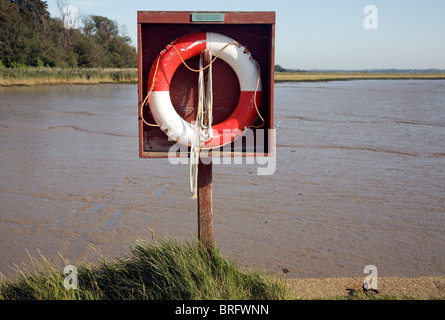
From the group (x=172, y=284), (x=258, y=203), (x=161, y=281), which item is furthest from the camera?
(x=258, y=203)

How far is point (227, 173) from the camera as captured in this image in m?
6.74

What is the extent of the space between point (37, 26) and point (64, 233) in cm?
4510

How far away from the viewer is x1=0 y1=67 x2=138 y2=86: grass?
998 inches

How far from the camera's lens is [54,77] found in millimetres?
27953

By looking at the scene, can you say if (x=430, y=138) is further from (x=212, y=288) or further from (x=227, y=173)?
(x=212, y=288)

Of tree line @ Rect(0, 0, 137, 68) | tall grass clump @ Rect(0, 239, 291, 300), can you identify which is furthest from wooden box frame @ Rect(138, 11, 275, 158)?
tree line @ Rect(0, 0, 137, 68)

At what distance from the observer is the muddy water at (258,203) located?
4152mm

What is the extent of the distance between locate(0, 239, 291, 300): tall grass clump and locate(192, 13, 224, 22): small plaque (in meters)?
1.39

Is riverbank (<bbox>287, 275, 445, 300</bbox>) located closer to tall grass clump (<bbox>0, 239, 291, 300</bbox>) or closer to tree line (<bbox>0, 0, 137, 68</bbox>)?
tall grass clump (<bbox>0, 239, 291, 300</bbox>)

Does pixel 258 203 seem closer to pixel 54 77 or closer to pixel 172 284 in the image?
pixel 172 284

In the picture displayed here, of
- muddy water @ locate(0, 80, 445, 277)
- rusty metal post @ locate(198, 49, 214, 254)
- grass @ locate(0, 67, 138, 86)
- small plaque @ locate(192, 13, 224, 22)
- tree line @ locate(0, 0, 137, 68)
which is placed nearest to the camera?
small plaque @ locate(192, 13, 224, 22)

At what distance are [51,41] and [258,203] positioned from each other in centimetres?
4180

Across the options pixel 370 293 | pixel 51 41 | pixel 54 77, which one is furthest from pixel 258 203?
pixel 51 41

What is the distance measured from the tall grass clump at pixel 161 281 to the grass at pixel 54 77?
2422cm
